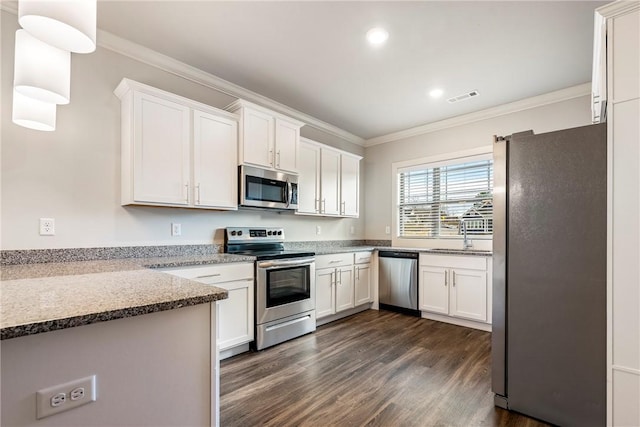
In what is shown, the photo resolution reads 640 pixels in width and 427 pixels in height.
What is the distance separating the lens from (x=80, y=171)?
7.61 feet

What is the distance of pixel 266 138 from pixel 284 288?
1.54 meters

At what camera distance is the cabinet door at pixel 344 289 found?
3.77 metres

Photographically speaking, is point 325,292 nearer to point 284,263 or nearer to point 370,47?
point 284,263

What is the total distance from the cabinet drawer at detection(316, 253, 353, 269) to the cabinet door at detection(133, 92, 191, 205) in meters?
1.60

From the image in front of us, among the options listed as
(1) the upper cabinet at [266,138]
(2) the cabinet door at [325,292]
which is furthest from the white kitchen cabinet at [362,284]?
(1) the upper cabinet at [266,138]

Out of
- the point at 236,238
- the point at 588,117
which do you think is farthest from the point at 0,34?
the point at 588,117

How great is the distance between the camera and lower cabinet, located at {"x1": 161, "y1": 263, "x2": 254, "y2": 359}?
8.18ft

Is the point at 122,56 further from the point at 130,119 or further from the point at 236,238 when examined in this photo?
the point at 236,238

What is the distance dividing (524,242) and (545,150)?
0.58m

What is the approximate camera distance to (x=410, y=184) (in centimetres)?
468

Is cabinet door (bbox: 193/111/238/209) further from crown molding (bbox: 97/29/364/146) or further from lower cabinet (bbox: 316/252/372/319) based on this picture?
lower cabinet (bbox: 316/252/372/319)

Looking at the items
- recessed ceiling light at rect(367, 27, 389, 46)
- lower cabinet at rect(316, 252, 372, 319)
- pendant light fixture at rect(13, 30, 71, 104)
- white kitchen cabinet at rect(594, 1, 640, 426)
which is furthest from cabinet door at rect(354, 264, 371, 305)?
pendant light fixture at rect(13, 30, 71, 104)

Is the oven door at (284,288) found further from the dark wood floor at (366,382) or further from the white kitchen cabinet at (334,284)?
the dark wood floor at (366,382)

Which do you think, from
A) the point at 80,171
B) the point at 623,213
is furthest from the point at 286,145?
the point at 623,213
